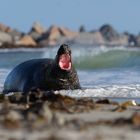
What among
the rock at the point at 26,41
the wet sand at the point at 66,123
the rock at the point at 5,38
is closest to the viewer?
the wet sand at the point at 66,123

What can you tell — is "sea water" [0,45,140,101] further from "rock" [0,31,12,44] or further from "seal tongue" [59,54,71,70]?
"rock" [0,31,12,44]

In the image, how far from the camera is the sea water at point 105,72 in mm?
8724

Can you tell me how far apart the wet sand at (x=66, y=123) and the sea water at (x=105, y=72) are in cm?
362

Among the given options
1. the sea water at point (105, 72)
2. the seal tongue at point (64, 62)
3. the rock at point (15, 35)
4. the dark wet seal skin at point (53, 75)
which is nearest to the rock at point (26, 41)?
the rock at point (15, 35)

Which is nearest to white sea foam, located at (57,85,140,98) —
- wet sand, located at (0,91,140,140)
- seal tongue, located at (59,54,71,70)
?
seal tongue, located at (59,54,71,70)

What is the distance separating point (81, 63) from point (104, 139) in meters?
20.2

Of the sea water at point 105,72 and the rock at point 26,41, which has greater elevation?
the rock at point 26,41

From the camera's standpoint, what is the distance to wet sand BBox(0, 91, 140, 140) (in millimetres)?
3492

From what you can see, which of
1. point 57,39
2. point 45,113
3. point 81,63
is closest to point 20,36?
point 57,39

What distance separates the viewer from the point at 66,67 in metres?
8.86

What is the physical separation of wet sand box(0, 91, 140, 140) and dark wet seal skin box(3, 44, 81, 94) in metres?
4.11

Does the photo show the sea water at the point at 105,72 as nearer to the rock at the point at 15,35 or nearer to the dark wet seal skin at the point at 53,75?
the dark wet seal skin at the point at 53,75

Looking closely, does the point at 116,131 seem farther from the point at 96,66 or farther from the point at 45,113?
the point at 96,66

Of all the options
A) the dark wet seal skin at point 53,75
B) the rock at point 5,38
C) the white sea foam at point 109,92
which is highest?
the rock at point 5,38
